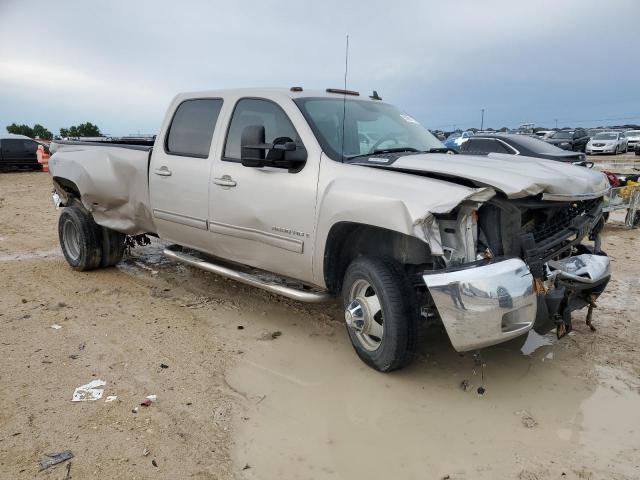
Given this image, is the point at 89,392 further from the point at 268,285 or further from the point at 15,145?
the point at 15,145

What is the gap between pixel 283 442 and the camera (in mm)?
2887

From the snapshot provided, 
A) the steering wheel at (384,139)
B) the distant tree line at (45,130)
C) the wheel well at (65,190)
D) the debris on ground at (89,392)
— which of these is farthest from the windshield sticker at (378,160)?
the distant tree line at (45,130)

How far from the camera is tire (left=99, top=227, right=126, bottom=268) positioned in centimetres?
614

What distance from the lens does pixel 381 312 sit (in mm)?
3510

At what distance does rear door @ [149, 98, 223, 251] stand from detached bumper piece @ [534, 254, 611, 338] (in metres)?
2.79

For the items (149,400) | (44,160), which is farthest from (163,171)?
(44,160)

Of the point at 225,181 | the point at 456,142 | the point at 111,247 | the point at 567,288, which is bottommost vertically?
the point at 111,247

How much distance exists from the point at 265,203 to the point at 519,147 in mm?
7457

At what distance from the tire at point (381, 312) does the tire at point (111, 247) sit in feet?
11.8

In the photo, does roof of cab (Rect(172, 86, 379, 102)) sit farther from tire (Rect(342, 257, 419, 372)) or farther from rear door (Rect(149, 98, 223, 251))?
tire (Rect(342, 257, 419, 372))

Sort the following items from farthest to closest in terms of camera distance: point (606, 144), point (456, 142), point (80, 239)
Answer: point (606, 144) < point (456, 142) < point (80, 239)

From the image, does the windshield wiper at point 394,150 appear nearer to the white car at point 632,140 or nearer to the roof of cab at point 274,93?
the roof of cab at point 274,93

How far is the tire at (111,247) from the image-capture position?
242 inches

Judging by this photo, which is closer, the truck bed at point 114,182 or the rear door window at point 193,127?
the rear door window at point 193,127
